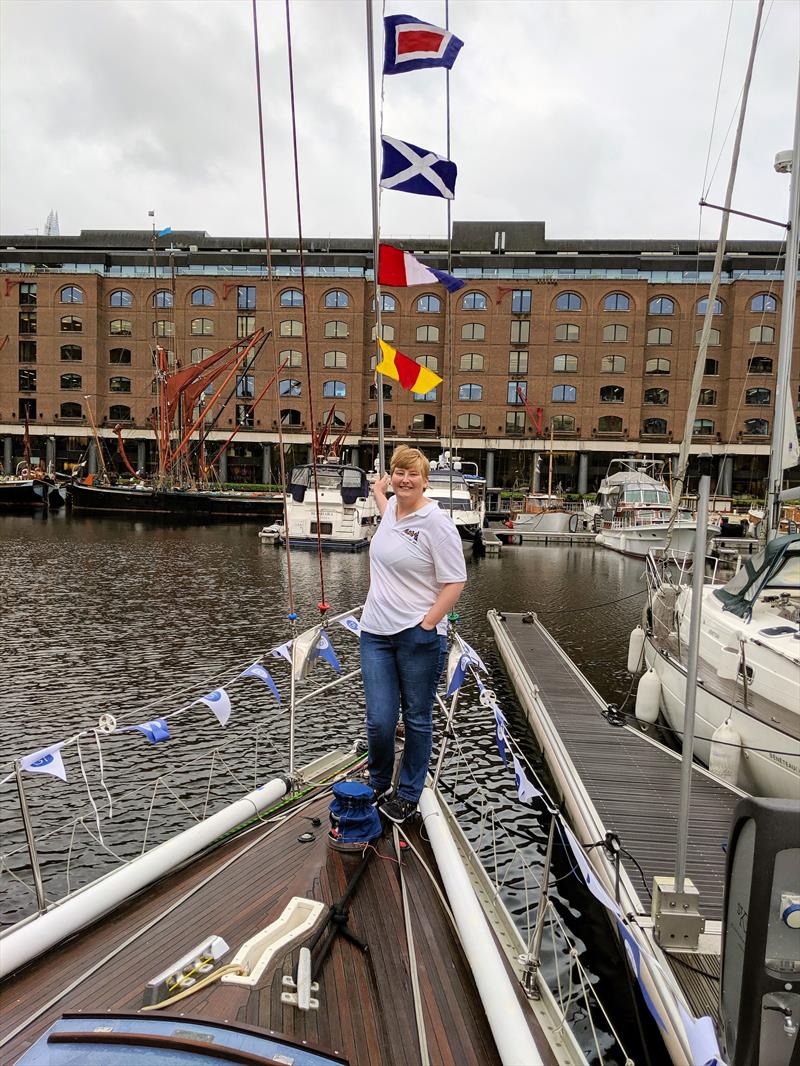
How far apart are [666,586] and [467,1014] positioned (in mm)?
12104

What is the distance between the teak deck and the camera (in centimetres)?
318

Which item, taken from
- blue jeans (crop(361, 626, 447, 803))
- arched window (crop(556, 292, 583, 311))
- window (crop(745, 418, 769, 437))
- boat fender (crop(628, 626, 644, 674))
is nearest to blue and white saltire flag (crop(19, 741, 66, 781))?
blue jeans (crop(361, 626, 447, 803))

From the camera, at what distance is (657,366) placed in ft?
214

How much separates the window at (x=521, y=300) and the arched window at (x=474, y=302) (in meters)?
2.74

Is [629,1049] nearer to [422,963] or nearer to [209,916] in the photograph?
[422,963]

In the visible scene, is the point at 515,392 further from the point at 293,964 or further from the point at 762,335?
the point at 293,964

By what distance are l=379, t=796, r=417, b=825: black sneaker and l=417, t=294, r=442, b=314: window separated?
64651mm

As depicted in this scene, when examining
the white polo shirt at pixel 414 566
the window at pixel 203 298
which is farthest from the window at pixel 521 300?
the white polo shirt at pixel 414 566

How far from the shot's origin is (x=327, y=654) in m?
7.37

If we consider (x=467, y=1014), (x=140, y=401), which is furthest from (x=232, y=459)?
(x=467, y=1014)

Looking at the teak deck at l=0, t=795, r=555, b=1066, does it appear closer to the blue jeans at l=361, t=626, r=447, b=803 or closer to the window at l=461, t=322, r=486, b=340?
the blue jeans at l=361, t=626, r=447, b=803

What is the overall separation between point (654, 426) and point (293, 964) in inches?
2660

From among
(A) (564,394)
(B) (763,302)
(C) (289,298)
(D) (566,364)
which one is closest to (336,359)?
(C) (289,298)

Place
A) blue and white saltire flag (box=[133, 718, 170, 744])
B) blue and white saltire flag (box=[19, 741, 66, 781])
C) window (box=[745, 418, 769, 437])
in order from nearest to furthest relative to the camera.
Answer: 1. blue and white saltire flag (box=[19, 741, 66, 781])
2. blue and white saltire flag (box=[133, 718, 170, 744])
3. window (box=[745, 418, 769, 437])
